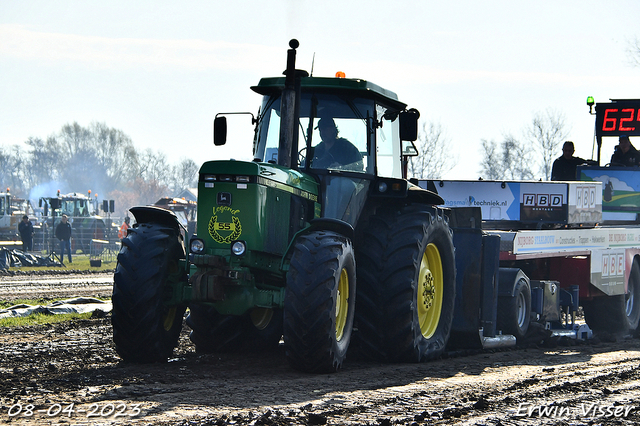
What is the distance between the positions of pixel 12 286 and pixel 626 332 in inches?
534

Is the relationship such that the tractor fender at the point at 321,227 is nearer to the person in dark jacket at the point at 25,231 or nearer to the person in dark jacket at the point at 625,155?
the person in dark jacket at the point at 625,155

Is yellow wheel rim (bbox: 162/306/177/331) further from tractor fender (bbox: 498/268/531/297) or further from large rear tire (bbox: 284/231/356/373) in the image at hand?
tractor fender (bbox: 498/268/531/297)

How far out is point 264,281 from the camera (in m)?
7.91

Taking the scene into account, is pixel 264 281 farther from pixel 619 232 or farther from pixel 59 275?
pixel 59 275

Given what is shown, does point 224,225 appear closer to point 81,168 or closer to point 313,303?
point 313,303

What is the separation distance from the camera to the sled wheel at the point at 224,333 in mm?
8875

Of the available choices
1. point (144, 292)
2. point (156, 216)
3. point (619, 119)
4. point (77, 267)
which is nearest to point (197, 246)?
point (144, 292)

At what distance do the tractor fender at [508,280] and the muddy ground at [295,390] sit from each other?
1263 millimetres

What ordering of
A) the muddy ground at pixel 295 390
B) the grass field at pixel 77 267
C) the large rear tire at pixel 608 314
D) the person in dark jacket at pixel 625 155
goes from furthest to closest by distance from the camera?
the grass field at pixel 77 267
the person in dark jacket at pixel 625 155
the large rear tire at pixel 608 314
the muddy ground at pixel 295 390

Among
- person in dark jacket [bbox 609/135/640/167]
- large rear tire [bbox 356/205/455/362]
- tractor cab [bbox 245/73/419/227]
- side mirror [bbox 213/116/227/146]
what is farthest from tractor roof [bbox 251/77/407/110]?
person in dark jacket [bbox 609/135/640/167]

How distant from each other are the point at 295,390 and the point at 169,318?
2.00 metres

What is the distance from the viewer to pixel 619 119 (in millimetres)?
16188

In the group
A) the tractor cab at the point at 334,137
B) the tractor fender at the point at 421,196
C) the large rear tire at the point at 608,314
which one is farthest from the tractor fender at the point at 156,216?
the large rear tire at the point at 608,314

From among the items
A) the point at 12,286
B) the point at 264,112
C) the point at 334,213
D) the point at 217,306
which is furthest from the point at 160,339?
the point at 12,286
